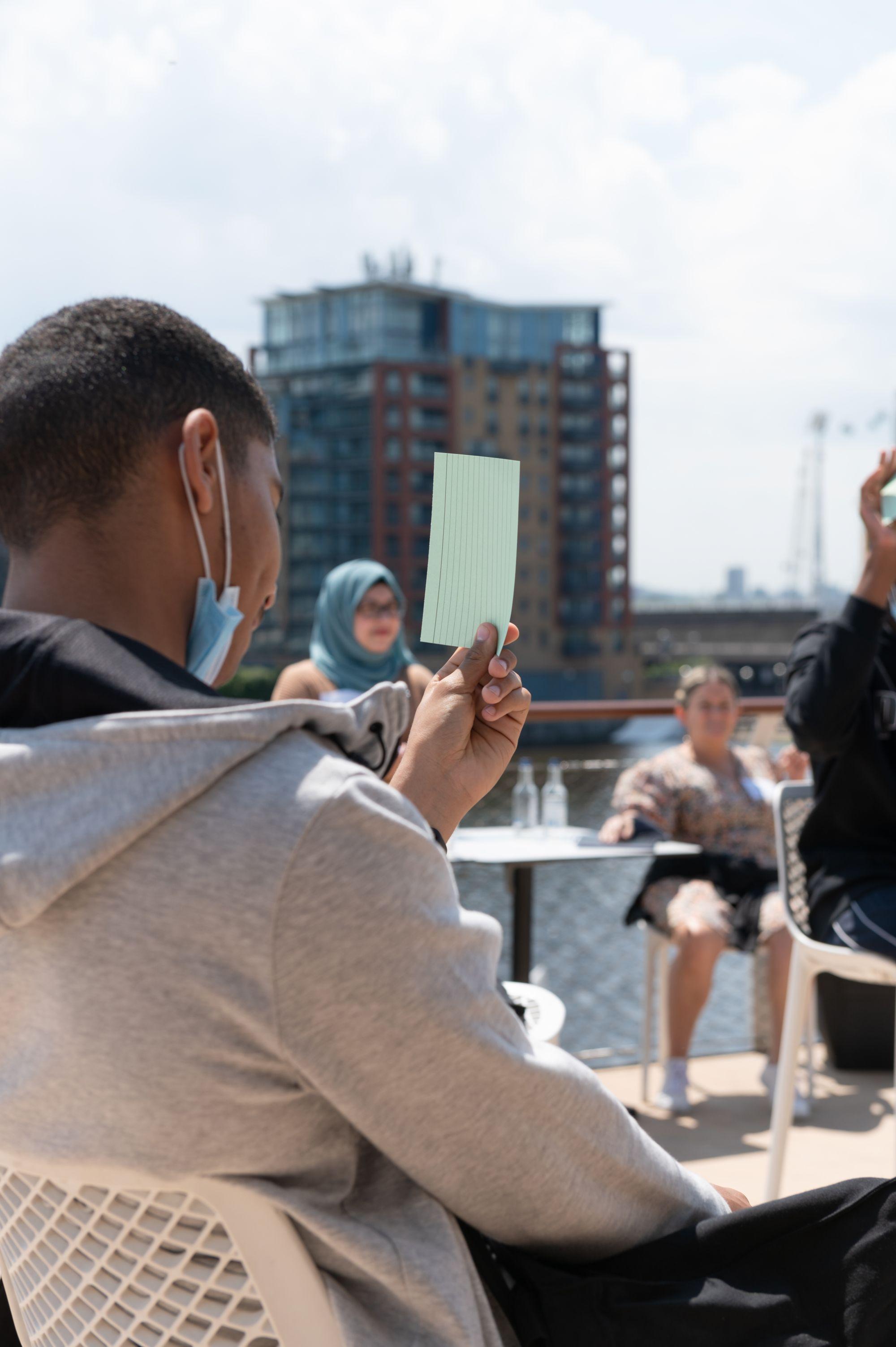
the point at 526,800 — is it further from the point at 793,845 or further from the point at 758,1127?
the point at 793,845

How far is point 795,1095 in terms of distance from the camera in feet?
12.1

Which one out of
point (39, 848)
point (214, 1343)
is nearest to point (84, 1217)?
point (214, 1343)

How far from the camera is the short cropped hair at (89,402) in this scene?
94 cm

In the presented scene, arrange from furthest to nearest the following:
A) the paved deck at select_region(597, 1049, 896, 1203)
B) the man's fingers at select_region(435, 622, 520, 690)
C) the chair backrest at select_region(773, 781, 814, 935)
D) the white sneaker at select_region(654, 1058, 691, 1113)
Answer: the white sneaker at select_region(654, 1058, 691, 1113) < the paved deck at select_region(597, 1049, 896, 1203) < the chair backrest at select_region(773, 781, 814, 935) < the man's fingers at select_region(435, 622, 520, 690)

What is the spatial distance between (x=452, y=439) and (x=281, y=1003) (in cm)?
6648

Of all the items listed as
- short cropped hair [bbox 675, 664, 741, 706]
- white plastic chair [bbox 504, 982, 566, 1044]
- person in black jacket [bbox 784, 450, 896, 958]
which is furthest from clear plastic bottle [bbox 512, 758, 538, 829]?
white plastic chair [bbox 504, 982, 566, 1044]

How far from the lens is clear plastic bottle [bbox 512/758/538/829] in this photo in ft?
15.0

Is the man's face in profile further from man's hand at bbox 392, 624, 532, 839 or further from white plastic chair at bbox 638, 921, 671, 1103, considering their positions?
white plastic chair at bbox 638, 921, 671, 1103

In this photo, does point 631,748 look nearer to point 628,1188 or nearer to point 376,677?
point 376,677

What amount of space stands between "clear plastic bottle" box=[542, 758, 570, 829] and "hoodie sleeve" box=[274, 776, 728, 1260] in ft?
11.9

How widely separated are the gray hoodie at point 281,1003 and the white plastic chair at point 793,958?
1.73 meters

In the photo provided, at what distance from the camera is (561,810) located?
469 cm

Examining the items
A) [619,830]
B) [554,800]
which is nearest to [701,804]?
[619,830]

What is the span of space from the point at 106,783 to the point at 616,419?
7068 cm
